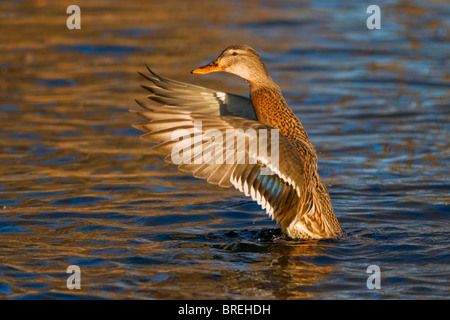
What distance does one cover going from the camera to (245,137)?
5.93 m

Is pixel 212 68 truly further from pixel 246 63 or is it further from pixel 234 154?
pixel 234 154

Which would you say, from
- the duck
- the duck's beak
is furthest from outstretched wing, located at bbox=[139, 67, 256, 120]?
the duck's beak

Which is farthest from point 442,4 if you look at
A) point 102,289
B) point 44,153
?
point 102,289

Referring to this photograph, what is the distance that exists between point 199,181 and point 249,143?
2.65 m

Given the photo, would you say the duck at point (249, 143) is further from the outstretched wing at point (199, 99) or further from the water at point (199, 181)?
the water at point (199, 181)

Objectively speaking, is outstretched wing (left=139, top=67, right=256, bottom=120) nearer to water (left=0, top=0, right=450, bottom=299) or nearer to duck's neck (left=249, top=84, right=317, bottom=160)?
duck's neck (left=249, top=84, right=317, bottom=160)

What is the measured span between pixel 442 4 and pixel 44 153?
9.99 meters

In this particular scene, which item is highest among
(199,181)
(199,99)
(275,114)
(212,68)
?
(212,68)

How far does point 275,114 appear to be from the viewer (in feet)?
21.7

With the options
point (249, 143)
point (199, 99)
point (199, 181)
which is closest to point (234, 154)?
point (249, 143)

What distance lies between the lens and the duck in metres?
5.86
